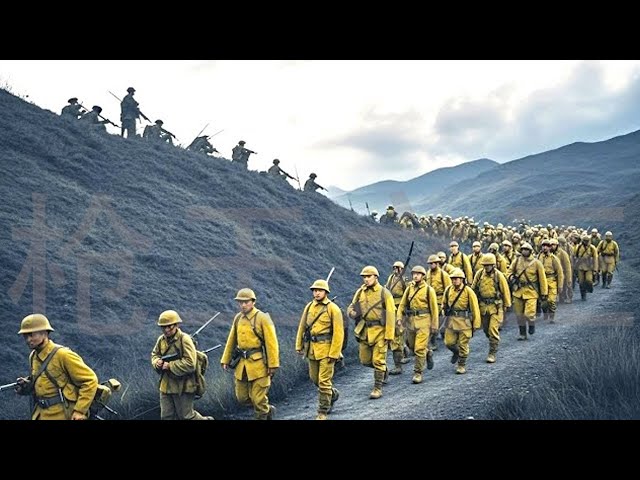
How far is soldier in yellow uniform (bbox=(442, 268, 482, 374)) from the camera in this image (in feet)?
34.7

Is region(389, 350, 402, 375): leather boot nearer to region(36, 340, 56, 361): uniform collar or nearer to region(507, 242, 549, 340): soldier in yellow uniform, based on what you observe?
region(507, 242, 549, 340): soldier in yellow uniform

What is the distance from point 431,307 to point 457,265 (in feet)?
17.9

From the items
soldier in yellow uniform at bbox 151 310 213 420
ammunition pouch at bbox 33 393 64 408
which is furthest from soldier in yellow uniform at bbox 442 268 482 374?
ammunition pouch at bbox 33 393 64 408

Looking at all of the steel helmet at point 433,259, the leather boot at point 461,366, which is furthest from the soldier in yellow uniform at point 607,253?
the leather boot at point 461,366

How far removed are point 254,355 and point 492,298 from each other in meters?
6.33

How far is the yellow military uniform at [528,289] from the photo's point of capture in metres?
13.2

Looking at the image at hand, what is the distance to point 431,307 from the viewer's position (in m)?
10.3

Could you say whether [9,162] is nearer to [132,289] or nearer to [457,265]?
[132,289]

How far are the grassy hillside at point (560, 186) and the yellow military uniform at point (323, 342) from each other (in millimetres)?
52748

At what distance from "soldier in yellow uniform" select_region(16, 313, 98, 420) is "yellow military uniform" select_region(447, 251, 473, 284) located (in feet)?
36.8

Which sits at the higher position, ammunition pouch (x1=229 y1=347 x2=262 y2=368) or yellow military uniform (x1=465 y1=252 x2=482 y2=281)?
yellow military uniform (x1=465 y1=252 x2=482 y2=281)

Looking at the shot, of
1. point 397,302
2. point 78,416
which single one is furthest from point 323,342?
point 397,302

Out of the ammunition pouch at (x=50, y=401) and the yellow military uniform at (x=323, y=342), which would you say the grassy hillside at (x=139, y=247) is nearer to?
the yellow military uniform at (x=323, y=342)
